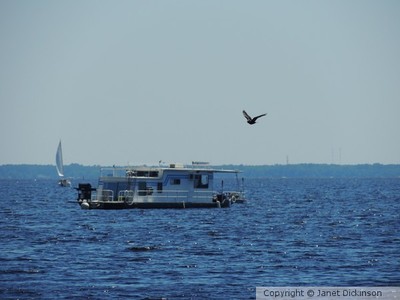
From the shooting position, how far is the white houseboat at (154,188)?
3184 inches

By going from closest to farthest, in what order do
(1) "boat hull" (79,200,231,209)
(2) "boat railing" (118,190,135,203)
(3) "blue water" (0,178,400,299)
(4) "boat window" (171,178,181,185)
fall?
1. (3) "blue water" (0,178,400,299)
2. (2) "boat railing" (118,190,135,203)
3. (1) "boat hull" (79,200,231,209)
4. (4) "boat window" (171,178,181,185)

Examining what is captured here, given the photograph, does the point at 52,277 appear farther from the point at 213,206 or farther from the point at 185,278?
the point at 213,206

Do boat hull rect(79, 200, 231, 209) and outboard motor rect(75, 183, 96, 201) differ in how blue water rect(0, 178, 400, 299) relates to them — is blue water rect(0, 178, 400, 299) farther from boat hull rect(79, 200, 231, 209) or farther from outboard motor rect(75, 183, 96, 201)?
outboard motor rect(75, 183, 96, 201)

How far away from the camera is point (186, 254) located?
49281 millimetres

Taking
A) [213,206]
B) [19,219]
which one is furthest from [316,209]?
[19,219]

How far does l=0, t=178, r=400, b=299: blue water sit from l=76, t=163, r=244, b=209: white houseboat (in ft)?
4.58

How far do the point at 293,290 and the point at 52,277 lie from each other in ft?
33.1

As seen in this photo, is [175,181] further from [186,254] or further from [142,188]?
A: [186,254]

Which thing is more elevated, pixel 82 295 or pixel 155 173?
pixel 155 173

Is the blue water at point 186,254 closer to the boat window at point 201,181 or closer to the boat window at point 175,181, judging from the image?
the boat window at point 175,181

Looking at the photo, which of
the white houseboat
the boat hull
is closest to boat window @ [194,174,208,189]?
the white houseboat

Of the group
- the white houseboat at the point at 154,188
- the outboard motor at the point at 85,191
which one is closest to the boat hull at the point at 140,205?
the white houseboat at the point at 154,188

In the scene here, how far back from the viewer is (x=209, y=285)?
38.6 metres

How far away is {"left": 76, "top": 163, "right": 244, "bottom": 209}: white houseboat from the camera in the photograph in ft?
265
